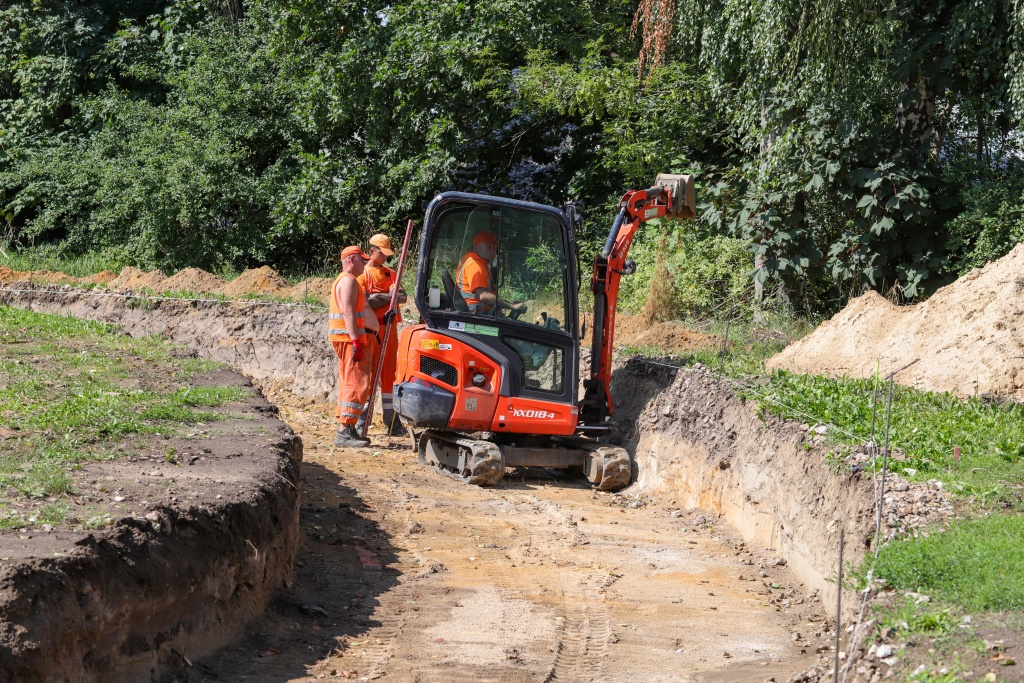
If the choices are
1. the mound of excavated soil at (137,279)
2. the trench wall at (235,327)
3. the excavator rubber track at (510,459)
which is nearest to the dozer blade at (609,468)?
the excavator rubber track at (510,459)

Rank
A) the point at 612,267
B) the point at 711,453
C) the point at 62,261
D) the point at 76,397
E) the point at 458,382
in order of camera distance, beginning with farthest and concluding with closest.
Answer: the point at 62,261, the point at 612,267, the point at 458,382, the point at 711,453, the point at 76,397

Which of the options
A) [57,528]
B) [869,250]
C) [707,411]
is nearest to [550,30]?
[869,250]

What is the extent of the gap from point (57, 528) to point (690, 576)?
4250mm

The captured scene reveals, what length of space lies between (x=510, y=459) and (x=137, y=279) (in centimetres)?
1167

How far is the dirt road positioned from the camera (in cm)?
586

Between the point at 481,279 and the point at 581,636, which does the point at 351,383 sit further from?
the point at 581,636

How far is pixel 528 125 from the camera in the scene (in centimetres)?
1950

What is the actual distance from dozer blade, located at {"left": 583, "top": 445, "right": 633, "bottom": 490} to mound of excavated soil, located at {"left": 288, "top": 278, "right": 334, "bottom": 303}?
7.91 m

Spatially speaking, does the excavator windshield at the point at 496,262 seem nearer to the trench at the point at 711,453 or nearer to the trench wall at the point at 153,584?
the trench at the point at 711,453

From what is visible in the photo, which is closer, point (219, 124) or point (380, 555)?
point (380, 555)

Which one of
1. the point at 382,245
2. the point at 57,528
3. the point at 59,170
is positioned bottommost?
the point at 57,528

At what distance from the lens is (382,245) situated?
38.1ft

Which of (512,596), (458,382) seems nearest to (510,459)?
(458,382)

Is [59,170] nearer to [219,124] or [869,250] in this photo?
[219,124]
